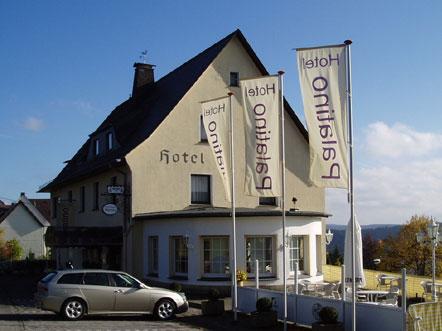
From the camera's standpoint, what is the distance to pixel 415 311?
14.2 m

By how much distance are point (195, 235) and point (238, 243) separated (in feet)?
5.65

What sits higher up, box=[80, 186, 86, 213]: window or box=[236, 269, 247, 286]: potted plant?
box=[80, 186, 86, 213]: window

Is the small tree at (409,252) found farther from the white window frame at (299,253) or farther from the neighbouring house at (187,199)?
the white window frame at (299,253)

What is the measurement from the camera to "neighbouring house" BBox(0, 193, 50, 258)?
70.8 m

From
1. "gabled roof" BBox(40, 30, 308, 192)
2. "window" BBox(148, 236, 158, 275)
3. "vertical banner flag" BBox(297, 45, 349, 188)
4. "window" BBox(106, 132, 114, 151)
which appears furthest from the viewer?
"window" BBox(106, 132, 114, 151)

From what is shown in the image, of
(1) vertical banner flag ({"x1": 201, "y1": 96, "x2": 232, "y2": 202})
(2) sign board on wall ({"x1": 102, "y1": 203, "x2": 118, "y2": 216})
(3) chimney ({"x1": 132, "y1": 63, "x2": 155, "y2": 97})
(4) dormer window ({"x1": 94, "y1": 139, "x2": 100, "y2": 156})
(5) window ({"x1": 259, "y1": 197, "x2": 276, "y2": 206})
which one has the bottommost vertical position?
(2) sign board on wall ({"x1": 102, "y1": 203, "x2": 118, "y2": 216})

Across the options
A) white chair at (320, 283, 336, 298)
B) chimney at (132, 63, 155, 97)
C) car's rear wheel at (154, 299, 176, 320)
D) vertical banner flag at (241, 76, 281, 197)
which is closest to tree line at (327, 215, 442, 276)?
chimney at (132, 63, 155, 97)

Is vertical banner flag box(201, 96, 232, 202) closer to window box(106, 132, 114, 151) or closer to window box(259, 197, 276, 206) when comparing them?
window box(259, 197, 276, 206)

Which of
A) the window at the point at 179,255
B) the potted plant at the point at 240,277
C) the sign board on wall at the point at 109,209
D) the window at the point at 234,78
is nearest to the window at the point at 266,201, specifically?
the window at the point at 234,78

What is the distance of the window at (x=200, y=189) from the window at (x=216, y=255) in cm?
427

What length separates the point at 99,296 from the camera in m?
19.7

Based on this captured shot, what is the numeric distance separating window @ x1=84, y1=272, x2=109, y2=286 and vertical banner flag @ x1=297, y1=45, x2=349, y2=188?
803 cm

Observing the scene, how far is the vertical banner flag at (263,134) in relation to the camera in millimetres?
17891

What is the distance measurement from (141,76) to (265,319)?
25196 millimetres
